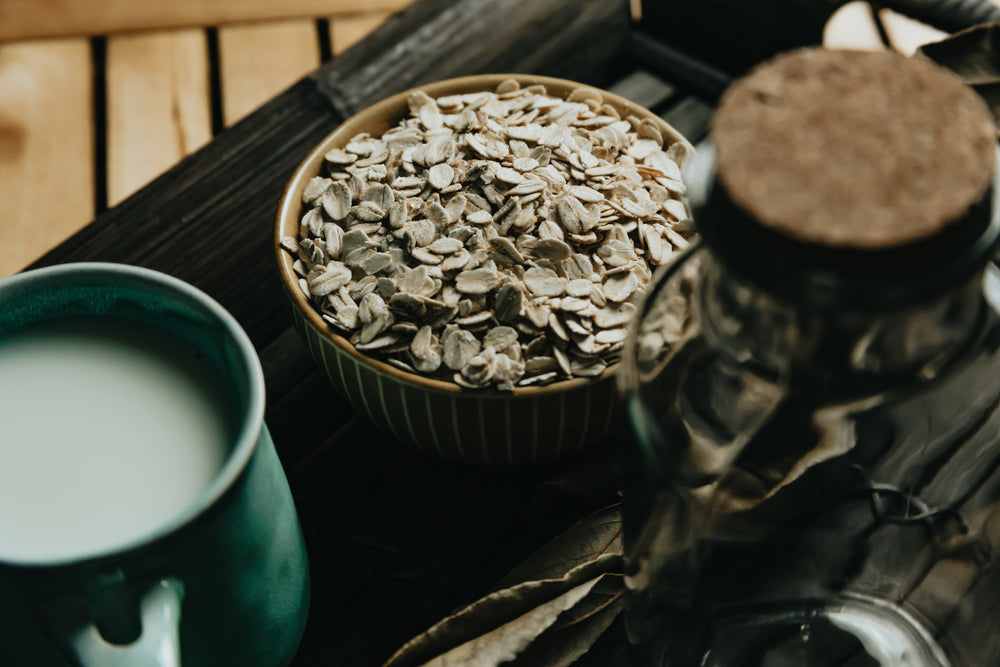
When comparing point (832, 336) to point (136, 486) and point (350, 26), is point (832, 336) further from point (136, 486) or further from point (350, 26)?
point (350, 26)

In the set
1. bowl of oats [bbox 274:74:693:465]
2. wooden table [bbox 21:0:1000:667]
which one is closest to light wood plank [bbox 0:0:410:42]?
wooden table [bbox 21:0:1000:667]

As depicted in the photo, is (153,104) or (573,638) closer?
(573,638)

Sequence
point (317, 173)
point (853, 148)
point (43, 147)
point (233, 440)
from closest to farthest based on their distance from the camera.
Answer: point (853, 148) → point (233, 440) → point (317, 173) → point (43, 147)

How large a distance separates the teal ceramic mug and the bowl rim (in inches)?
2.4

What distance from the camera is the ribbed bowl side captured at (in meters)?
0.39

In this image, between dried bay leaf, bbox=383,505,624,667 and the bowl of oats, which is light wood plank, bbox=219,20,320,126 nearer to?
the bowl of oats

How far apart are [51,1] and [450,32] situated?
46 centimetres

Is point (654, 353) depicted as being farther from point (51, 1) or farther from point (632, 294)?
point (51, 1)

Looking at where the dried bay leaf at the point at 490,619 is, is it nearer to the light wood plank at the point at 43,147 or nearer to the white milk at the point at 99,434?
A: the white milk at the point at 99,434

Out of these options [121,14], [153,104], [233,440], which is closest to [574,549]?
[233,440]

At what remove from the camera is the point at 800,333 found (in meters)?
0.27

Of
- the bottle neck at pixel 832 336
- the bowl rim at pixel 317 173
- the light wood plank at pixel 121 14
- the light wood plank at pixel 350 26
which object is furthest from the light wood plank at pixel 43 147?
the bottle neck at pixel 832 336

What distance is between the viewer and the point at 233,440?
0.34m

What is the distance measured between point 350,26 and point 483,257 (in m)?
0.54
